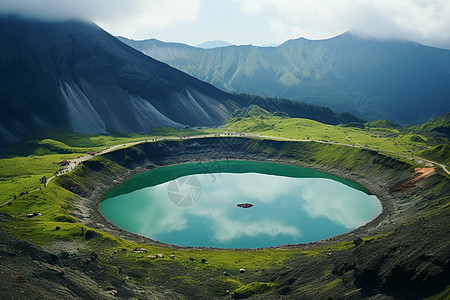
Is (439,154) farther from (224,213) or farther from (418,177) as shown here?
(224,213)

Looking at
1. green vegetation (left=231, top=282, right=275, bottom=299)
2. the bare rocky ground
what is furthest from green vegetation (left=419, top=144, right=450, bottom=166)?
green vegetation (left=231, top=282, right=275, bottom=299)

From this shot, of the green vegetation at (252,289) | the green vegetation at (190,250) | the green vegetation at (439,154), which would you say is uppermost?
the green vegetation at (439,154)

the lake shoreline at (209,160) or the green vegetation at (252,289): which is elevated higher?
the lake shoreline at (209,160)

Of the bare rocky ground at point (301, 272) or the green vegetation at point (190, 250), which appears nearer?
the bare rocky ground at point (301, 272)

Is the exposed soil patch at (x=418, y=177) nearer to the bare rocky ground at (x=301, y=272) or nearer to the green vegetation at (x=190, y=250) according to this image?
the green vegetation at (x=190, y=250)

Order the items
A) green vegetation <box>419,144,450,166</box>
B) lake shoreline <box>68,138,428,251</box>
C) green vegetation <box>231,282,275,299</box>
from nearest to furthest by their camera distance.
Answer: green vegetation <box>231,282,275,299</box>
lake shoreline <box>68,138,428,251</box>
green vegetation <box>419,144,450,166</box>

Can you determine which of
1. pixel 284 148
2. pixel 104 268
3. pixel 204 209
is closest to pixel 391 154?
pixel 284 148

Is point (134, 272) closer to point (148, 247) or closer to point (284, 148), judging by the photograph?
point (148, 247)

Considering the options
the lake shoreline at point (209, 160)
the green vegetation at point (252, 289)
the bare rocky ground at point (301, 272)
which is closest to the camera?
the bare rocky ground at point (301, 272)

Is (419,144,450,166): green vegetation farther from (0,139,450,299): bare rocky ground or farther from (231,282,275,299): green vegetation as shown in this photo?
(231,282,275,299): green vegetation

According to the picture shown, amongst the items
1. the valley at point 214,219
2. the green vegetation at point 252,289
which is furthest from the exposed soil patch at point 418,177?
the green vegetation at point 252,289

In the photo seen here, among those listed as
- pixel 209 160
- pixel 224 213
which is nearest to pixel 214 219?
pixel 224 213
